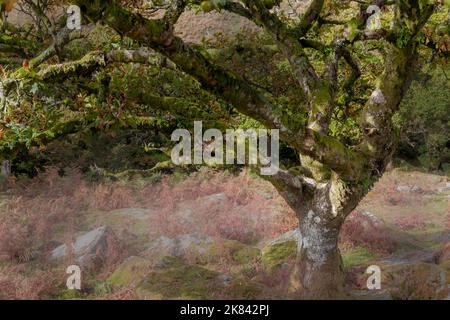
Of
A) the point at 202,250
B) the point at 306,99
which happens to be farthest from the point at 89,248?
the point at 306,99

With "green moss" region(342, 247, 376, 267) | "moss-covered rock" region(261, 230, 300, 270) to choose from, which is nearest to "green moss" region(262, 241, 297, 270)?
"moss-covered rock" region(261, 230, 300, 270)

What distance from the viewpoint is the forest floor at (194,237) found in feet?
35.4

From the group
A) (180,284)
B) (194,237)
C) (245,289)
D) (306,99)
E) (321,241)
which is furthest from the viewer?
(194,237)

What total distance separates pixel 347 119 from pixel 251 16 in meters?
3.62

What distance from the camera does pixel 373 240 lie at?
46.9ft

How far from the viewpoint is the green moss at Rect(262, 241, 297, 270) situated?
12.4 metres

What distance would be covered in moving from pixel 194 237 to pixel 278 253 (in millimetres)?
2758

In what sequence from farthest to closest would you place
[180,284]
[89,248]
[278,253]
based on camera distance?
[89,248] → [278,253] → [180,284]

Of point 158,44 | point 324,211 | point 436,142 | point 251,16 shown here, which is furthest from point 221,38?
point 436,142

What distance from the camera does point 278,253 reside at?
1288cm

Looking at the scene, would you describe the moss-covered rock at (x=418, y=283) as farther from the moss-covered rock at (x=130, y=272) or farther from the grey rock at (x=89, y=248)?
the grey rock at (x=89, y=248)

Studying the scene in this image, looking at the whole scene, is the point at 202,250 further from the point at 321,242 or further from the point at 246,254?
the point at 321,242

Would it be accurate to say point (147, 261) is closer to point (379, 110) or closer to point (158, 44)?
point (379, 110)

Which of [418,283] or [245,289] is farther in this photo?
[245,289]
